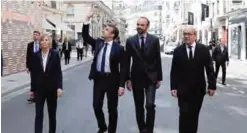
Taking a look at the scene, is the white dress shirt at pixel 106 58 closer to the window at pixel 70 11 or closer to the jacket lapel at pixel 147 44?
the jacket lapel at pixel 147 44

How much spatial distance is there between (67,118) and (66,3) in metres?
70.1

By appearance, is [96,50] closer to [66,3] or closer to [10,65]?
[10,65]

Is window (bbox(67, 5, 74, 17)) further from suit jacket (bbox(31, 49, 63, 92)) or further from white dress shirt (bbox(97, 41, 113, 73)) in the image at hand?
suit jacket (bbox(31, 49, 63, 92))

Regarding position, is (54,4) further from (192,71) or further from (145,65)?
(192,71)

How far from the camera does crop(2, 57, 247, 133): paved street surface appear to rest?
8688 millimetres

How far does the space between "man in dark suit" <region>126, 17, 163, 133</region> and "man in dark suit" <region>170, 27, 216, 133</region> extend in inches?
23.8

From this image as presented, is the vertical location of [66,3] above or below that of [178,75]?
above

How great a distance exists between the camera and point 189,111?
6.79m

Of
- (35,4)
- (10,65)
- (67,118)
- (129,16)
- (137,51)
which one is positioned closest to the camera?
(137,51)

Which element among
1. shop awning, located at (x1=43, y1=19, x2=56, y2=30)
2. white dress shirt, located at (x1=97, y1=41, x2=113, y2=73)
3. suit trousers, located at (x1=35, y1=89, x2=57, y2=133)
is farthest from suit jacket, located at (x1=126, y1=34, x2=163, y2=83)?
shop awning, located at (x1=43, y1=19, x2=56, y2=30)

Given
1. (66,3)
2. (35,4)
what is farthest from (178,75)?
(66,3)

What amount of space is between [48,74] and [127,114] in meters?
3.52

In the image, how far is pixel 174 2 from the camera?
411 feet

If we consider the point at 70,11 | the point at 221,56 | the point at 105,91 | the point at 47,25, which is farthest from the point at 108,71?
the point at 70,11
